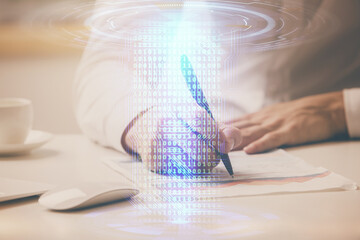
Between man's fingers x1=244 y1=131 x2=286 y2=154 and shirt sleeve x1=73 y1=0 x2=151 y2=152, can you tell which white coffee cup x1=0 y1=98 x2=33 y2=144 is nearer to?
shirt sleeve x1=73 y1=0 x2=151 y2=152

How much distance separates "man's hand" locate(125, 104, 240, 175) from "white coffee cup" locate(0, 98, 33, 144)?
235mm

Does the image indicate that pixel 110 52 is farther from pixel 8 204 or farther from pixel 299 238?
pixel 299 238

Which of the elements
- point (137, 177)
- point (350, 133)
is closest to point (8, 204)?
point (137, 177)

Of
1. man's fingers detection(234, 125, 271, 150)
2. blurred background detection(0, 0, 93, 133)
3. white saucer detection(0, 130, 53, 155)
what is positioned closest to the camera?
white saucer detection(0, 130, 53, 155)

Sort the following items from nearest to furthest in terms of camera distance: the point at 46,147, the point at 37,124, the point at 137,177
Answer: the point at 137,177
the point at 46,147
the point at 37,124

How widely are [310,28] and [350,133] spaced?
1.01ft

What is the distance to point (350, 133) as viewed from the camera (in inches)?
34.7

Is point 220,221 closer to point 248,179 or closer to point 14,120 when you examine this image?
point 248,179

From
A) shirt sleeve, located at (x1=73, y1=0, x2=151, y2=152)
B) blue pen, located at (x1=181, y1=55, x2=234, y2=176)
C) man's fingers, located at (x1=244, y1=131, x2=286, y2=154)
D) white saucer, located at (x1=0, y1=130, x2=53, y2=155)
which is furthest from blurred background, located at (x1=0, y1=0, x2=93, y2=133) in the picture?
blue pen, located at (x1=181, y1=55, x2=234, y2=176)

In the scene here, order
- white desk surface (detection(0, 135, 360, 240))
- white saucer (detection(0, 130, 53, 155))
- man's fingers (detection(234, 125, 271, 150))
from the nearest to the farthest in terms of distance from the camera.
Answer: white desk surface (detection(0, 135, 360, 240))
white saucer (detection(0, 130, 53, 155))
man's fingers (detection(234, 125, 271, 150))

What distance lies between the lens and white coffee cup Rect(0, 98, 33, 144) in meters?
0.73
